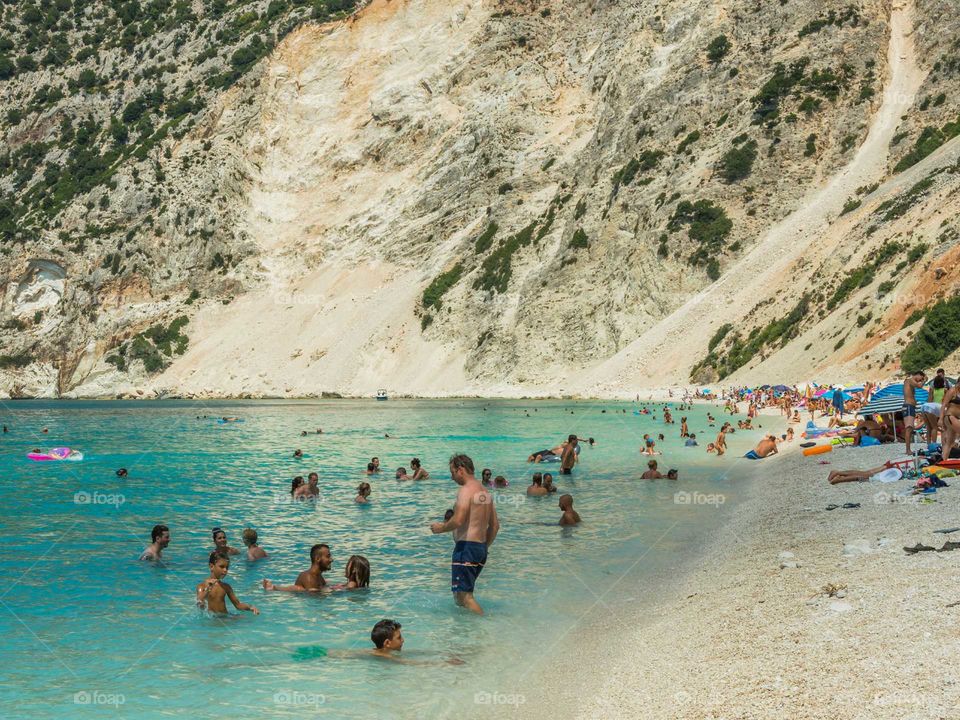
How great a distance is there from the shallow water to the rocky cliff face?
3187 cm

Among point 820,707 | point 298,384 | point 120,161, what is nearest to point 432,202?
point 298,384

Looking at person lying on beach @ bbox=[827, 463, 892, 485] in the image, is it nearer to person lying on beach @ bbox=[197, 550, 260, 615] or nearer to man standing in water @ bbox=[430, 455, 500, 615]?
man standing in water @ bbox=[430, 455, 500, 615]

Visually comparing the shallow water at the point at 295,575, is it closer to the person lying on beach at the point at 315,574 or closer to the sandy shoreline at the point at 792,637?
the person lying on beach at the point at 315,574

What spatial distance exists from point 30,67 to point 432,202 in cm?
7362

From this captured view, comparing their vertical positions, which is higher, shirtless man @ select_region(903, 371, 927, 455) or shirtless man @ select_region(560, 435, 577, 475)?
shirtless man @ select_region(903, 371, 927, 455)

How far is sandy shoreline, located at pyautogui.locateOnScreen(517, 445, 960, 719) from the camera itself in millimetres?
7152

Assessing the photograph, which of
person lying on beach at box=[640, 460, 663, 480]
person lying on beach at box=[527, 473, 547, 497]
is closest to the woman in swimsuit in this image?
person lying on beach at box=[640, 460, 663, 480]

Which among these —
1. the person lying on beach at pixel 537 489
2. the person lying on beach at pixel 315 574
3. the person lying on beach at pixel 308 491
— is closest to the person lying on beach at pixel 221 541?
the person lying on beach at pixel 315 574

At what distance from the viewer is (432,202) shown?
9906 centimetres

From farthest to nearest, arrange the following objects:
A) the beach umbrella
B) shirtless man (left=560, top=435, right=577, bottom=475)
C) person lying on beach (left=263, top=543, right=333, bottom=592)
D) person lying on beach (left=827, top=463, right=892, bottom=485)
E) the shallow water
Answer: shirtless man (left=560, top=435, right=577, bottom=475)
the beach umbrella
person lying on beach (left=827, top=463, right=892, bottom=485)
person lying on beach (left=263, top=543, right=333, bottom=592)
the shallow water

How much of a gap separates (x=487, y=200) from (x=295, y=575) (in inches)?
3284

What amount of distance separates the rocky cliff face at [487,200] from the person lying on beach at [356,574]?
131ft

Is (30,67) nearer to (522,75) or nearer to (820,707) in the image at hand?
(522,75)

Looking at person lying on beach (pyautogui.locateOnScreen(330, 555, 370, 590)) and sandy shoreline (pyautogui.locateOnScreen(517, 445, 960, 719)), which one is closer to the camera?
sandy shoreline (pyautogui.locateOnScreen(517, 445, 960, 719))
